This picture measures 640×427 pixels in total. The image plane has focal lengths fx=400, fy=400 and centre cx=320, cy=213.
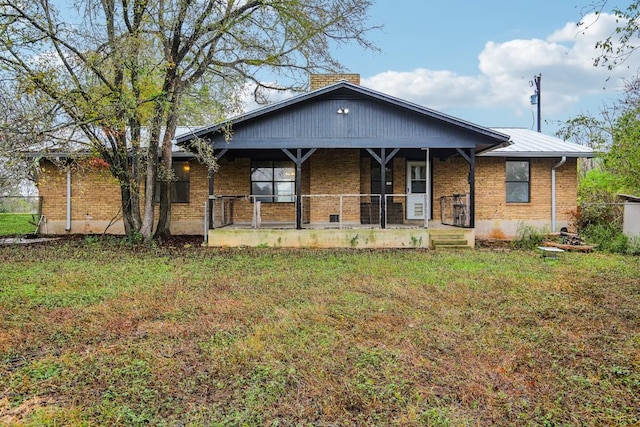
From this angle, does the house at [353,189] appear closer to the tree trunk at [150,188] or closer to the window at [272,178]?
the window at [272,178]

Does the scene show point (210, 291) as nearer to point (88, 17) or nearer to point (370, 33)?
point (88, 17)

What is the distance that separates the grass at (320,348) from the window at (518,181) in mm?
6666

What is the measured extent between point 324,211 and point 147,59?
6.99 m

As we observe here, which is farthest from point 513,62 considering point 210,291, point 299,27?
point 210,291

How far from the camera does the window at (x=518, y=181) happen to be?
14.2m

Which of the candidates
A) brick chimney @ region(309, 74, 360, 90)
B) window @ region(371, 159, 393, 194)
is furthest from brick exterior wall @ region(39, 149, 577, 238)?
brick chimney @ region(309, 74, 360, 90)

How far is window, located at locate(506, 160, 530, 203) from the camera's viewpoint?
14.2 m

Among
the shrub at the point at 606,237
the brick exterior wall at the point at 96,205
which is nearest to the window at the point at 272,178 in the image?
the brick exterior wall at the point at 96,205

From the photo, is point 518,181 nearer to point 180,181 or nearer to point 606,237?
point 606,237

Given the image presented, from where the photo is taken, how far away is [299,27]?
12.9m

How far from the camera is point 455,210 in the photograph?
13.2m

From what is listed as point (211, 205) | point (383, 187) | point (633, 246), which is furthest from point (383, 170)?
point (633, 246)

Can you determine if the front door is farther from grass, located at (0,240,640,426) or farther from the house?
grass, located at (0,240,640,426)

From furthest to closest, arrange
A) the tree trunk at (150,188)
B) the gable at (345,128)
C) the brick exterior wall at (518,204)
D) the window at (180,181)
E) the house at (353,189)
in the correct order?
the window at (180,181), the brick exterior wall at (518,204), the house at (353,189), the tree trunk at (150,188), the gable at (345,128)
